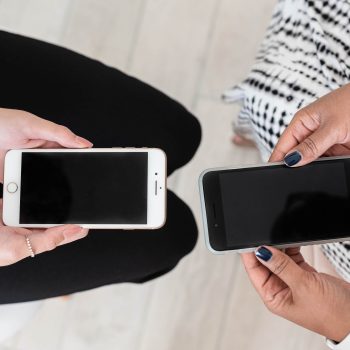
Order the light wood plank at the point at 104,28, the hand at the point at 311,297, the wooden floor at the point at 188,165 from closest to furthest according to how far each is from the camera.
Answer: the hand at the point at 311,297 < the wooden floor at the point at 188,165 < the light wood plank at the point at 104,28

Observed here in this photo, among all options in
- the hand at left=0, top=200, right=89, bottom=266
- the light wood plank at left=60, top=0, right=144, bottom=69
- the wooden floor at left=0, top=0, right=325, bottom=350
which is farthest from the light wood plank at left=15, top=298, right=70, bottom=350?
the light wood plank at left=60, top=0, right=144, bottom=69

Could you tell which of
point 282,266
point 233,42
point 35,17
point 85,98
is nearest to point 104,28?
point 35,17

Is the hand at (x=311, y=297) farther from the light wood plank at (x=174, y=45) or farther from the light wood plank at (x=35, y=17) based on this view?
the light wood plank at (x=35, y=17)

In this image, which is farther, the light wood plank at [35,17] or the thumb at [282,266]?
the light wood plank at [35,17]

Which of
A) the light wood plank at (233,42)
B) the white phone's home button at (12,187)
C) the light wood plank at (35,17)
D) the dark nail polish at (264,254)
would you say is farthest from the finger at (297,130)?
the light wood plank at (35,17)

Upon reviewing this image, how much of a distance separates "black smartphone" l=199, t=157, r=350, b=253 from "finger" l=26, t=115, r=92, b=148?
192 millimetres

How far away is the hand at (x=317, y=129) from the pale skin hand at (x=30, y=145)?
Answer: 0.28 meters

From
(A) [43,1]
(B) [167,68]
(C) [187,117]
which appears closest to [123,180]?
(C) [187,117]

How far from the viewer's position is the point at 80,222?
656 mm

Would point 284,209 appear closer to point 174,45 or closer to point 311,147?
point 311,147

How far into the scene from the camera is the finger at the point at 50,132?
0.62 m

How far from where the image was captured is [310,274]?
56cm

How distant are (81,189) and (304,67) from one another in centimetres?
39

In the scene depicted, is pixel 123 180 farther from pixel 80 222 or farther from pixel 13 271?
pixel 13 271
